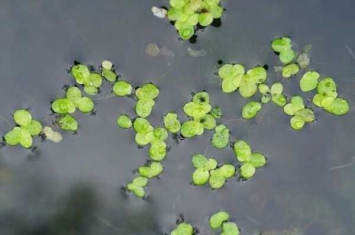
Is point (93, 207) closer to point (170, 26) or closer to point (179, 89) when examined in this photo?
point (179, 89)

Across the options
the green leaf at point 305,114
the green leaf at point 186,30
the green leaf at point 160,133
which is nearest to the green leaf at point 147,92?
the green leaf at point 160,133

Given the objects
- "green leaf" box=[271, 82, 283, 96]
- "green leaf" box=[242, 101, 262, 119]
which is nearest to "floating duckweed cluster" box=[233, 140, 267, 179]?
"green leaf" box=[242, 101, 262, 119]

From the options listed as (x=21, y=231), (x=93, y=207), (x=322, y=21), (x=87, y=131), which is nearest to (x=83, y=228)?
(x=93, y=207)

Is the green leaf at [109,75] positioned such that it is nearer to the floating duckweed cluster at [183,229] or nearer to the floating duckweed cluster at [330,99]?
the floating duckweed cluster at [183,229]

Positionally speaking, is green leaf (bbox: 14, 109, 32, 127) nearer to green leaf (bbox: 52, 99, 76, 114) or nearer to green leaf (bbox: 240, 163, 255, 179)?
green leaf (bbox: 52, 99, 76, 114)

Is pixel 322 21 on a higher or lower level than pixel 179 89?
higher

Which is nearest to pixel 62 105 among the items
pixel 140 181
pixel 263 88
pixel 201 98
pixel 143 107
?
pixel 143 107
